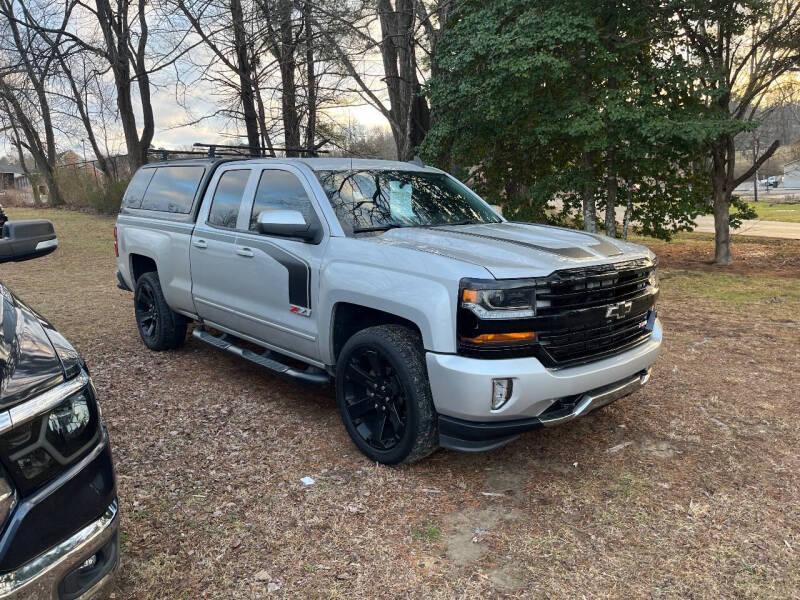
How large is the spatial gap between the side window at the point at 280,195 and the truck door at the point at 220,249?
123mm

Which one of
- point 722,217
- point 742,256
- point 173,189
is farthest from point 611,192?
point 173,189

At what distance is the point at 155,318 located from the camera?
5.91 meters

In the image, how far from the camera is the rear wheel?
18.8 feet

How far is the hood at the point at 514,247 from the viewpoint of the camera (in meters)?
3.08

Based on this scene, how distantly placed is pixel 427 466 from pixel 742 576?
1677 millimetres

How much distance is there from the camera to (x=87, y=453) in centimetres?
201

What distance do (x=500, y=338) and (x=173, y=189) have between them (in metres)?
3.93

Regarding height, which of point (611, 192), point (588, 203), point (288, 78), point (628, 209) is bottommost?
point (628, 209)

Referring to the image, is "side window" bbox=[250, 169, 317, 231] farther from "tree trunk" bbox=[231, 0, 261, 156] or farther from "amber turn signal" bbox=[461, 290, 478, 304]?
"tree trunk" bbox=[231, 0, 261, 156]

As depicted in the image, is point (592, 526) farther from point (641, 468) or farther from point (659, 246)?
point (659, 246)

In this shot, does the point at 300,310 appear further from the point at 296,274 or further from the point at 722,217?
the point at 722,217

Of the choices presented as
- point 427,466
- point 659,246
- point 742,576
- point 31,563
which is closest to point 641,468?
point 742,576

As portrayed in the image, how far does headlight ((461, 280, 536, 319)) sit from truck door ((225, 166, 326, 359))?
1.26 meters

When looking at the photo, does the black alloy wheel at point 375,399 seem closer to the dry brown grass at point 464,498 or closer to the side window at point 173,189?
the dry brown grass at point 464,498
